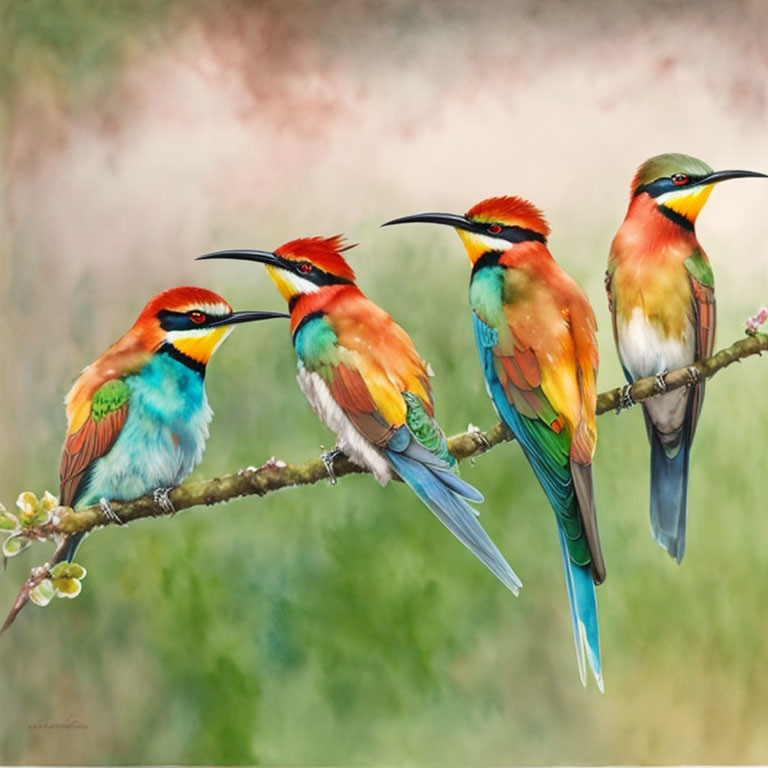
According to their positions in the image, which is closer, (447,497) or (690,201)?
(447,497)

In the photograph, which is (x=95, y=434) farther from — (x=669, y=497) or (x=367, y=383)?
(x=669, y=497)

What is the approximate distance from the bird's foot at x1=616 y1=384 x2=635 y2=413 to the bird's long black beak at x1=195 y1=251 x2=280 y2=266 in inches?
28.8

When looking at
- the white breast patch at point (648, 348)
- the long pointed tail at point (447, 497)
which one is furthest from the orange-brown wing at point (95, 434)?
the white breast patch at point (648, 348)

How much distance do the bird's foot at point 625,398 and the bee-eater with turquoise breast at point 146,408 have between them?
0.69m

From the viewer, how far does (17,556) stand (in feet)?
6.27

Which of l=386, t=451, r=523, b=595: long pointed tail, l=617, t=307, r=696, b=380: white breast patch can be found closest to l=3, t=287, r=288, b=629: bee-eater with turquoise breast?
l=386, t=451, r=523, b=595: long pointed tail

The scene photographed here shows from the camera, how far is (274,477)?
188 centimetres

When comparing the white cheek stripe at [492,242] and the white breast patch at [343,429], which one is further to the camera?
the white cheek stripe at [492,242]

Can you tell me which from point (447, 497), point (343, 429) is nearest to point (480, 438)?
point (447, 497)

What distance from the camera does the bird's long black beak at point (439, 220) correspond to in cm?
191

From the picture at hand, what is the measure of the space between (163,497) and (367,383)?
46 centimetres

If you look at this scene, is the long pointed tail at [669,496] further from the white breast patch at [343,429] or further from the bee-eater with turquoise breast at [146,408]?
the bee-eater with turquoise breast at [146,408]

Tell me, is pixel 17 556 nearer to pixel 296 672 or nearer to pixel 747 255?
pixel 296 672

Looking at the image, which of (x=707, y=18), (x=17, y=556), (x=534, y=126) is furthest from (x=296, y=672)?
(x=707, y=18)
